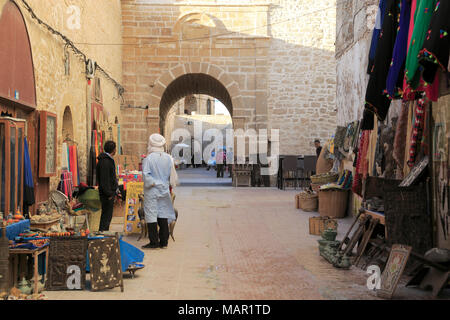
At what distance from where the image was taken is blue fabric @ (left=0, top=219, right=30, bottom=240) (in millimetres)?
4824

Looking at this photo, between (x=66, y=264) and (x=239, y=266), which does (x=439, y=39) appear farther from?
(x=66, y=264)

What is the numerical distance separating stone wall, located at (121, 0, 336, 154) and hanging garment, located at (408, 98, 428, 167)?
1184 centimetres

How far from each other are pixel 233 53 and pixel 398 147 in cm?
1190

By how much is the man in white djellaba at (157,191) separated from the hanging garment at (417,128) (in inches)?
117

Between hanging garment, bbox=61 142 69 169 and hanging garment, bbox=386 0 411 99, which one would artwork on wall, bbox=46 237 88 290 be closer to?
hanging garment, bbox=386 0 411 99

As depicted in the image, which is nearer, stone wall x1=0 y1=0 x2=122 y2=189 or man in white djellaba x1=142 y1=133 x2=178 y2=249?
man in white djellaba x1=142 y1=133 x2=178 y2=249

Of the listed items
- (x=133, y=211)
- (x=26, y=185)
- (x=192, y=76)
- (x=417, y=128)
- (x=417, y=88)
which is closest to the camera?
(x=417, y=88)

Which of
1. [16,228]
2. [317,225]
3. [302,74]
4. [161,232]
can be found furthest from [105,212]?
[302,74]

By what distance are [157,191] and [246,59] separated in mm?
11682

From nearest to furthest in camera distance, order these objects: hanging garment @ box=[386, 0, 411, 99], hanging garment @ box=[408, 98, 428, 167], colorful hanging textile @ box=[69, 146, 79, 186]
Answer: hanging garment @ box=[386, 0, 411, 99], hanging garment @ box=[408, 98, 428, 167], colorful hanging textile @ box=[69, 146, 79, 186]

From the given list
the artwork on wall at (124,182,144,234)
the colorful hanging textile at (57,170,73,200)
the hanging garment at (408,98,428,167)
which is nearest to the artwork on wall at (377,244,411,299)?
the hanging garment at (408,98,428,167)

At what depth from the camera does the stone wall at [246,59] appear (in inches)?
670

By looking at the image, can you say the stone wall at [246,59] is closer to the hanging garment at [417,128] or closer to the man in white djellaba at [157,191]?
the man in white djellaba at [157,191]

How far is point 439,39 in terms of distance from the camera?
12.4ft
